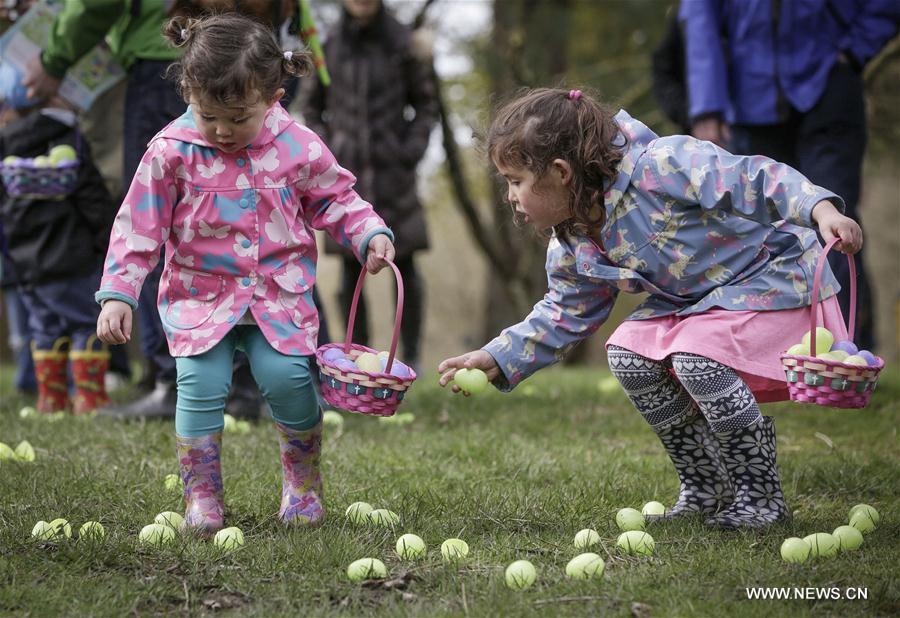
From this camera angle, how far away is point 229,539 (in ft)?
9.33

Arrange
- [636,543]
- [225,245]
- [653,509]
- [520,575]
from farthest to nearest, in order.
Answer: [653,509] < [225,245] < [636,543] < [520,575]

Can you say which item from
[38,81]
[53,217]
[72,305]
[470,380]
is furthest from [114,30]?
[470,380]

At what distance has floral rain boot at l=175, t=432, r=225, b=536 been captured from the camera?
119 inches

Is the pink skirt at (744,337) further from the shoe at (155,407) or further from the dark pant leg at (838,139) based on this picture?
the shoe at (155,407)

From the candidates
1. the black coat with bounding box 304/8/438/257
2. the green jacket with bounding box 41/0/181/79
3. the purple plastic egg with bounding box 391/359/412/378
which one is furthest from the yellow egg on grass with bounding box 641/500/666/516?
the black coat with bounding box 304/8/438/257

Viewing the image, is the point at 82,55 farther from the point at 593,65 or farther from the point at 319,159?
the point at 593,65

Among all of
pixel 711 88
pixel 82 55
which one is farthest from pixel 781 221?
pixel 82 55

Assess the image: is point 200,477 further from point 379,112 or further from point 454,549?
point 379,112

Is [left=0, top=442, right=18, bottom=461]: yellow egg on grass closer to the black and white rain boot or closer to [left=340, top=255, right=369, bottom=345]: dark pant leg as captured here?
the black and white rain boot

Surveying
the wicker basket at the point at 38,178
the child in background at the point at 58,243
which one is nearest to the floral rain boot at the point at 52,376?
the child in background at the point at 58,243

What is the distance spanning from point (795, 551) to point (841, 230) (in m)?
0.78

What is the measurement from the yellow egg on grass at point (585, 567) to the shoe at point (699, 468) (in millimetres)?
700

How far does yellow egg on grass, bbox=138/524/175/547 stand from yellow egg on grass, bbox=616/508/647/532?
119 centimetres

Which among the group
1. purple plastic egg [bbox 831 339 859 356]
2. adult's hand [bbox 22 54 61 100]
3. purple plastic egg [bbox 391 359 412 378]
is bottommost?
purple plastic egg [bbox 391 359 412 378]
